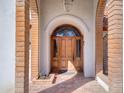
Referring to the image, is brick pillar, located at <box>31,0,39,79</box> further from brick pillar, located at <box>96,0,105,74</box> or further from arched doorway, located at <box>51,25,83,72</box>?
arched doorway, located at <box>51,25,83,72</box>

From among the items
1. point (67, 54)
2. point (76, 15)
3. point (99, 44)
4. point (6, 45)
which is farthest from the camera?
point (67, 54)

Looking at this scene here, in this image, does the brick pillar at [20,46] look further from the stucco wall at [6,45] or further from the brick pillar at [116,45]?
the brick pillar at [116,45]

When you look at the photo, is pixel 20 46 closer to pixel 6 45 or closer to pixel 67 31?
pixel 6 45

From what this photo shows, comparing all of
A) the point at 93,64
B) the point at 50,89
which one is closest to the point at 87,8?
the point at 93,64

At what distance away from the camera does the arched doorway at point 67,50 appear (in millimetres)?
13781

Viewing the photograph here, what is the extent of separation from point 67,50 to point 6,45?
8942mm

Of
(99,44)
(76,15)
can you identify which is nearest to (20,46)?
(99,44)

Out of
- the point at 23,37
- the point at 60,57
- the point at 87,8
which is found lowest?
the point at 60,57

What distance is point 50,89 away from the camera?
825 centimetres

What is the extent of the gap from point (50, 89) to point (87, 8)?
495 cm

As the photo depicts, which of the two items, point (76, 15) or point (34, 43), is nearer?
point (34, 43)

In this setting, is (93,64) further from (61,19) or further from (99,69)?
(61,19)

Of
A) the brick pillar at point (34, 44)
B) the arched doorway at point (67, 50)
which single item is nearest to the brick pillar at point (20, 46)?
the brick pillar at point (34, 44)

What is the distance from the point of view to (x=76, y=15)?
37.1ft
